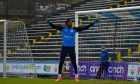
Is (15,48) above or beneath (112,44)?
beneath

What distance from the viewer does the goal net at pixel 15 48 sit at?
26275 mm

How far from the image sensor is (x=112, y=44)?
24922 millimetres

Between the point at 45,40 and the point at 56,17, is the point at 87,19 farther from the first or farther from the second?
the point at 56,17

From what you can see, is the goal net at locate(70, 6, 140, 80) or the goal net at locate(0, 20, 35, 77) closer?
the goal net at locate(70, 6, 140, 80)

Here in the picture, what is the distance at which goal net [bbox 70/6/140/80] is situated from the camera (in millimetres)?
22953

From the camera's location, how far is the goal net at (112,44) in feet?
75.3

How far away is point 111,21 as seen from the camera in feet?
77.6

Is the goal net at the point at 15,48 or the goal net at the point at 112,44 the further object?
→ the goal net at the point at 15,48

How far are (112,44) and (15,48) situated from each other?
5.62 metres

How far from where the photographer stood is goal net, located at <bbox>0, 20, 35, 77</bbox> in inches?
1034

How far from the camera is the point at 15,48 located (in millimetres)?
26672

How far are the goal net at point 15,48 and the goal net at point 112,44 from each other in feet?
10.8

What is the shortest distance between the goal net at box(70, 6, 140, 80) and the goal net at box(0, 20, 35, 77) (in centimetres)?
330

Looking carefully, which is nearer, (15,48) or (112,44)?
(112,44)
